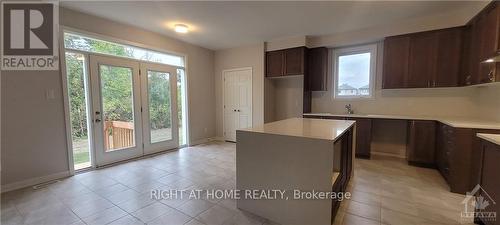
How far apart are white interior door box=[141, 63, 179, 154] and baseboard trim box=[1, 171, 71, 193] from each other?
4.53 feet

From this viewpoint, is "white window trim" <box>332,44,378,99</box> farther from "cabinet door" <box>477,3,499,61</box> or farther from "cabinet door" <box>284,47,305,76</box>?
"cabinet door" <box>477,3,499,61</box>

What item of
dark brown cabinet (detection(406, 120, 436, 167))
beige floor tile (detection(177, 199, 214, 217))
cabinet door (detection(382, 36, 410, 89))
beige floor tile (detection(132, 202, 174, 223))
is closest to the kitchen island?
beige floor tile (detection(177, 199, 214, 217))

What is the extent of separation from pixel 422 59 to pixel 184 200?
4545 millimetres

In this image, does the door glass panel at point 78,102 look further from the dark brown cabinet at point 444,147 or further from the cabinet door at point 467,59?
the cabinet door at point 467,59

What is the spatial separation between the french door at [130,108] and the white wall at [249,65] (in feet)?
4.55

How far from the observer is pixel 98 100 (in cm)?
356

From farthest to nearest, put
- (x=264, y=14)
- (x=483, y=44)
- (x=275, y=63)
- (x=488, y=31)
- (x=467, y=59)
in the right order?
(x=275, y=63) → (x=264, y=14) → (x=467, y=59) → (x=483, y=44) → (x=488, y=31)

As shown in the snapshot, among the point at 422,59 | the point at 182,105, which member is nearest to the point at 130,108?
the point at 182,105

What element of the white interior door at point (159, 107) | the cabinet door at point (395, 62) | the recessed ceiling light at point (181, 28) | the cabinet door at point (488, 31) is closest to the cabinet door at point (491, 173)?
the cabinet door at point (488, 31)

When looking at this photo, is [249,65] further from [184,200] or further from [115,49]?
[184,200]

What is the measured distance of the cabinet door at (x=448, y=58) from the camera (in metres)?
3.38

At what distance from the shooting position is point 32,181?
2.87 metres

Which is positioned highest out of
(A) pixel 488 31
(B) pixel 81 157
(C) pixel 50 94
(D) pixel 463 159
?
(A) pixel 488 31

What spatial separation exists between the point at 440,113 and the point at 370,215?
9.77 ft
